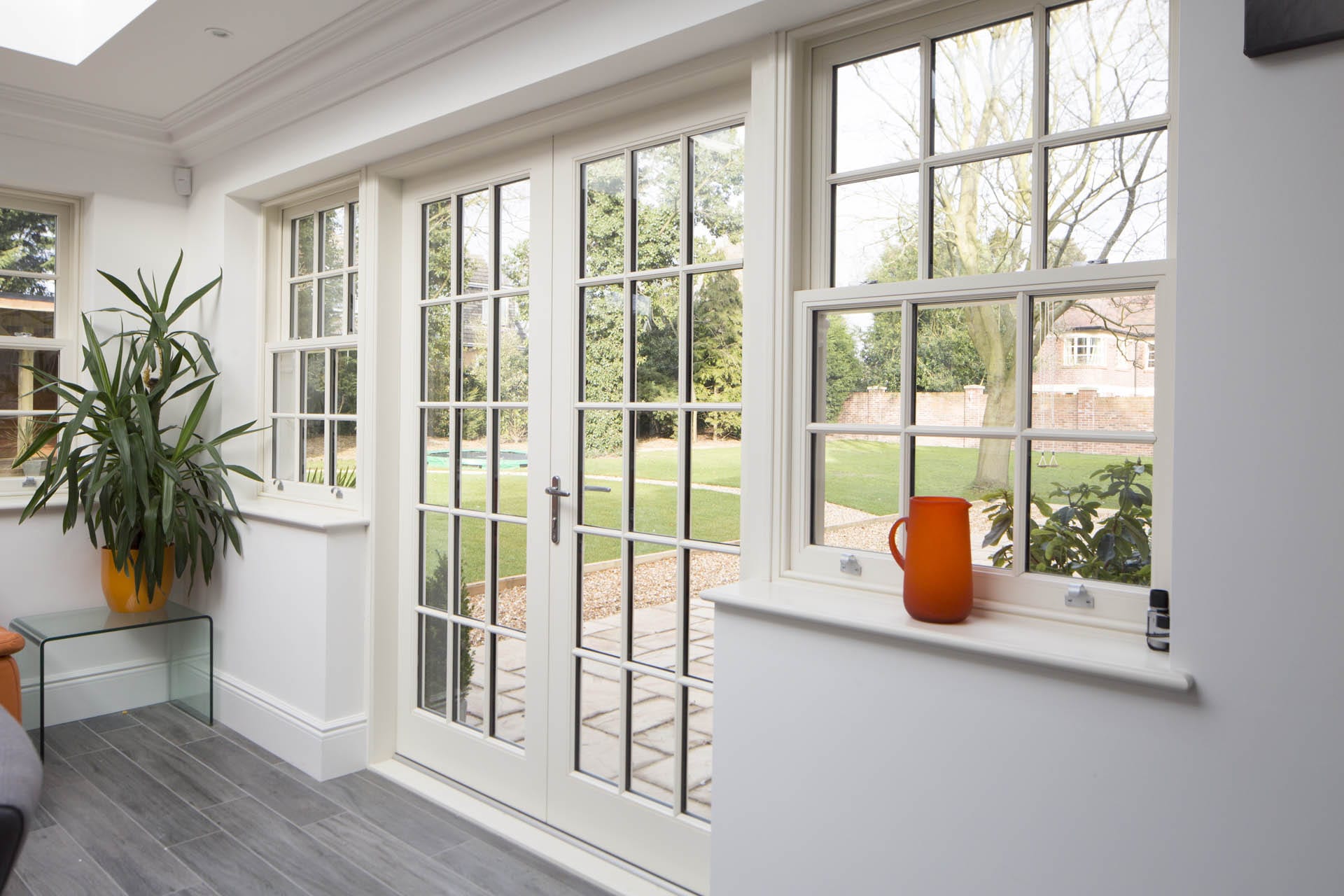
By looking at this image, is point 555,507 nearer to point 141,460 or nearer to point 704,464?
point 704,464

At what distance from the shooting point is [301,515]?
3.59 metres

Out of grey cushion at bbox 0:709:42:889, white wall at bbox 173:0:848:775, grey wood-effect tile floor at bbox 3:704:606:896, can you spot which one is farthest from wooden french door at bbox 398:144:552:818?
grey cushion at bbox 0:709:42:889

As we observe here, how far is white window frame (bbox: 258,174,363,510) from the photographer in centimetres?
349

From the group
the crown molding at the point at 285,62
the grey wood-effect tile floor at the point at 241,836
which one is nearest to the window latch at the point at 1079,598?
the grey wood-effect tile floor at the point at 241,836

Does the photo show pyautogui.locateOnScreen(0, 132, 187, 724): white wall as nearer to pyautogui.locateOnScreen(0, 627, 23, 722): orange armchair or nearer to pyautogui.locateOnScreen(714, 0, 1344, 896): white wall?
Result: pyautogui.locateOnScreen(0, 627, 23, 722): orange armchair

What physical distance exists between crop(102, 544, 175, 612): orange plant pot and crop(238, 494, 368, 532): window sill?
0.45 metres

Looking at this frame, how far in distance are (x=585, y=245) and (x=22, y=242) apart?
2876 millimetres

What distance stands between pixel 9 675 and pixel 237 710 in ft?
2.75

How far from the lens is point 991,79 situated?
76.5 inches

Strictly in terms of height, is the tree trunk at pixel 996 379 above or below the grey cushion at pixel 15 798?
above

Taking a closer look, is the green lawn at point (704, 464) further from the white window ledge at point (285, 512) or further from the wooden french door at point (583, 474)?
the white window ledge at point (285, 512)

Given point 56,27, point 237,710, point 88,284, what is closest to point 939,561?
point 237,710

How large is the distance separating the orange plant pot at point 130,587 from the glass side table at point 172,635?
57 mm

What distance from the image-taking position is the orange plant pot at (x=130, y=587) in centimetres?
393
